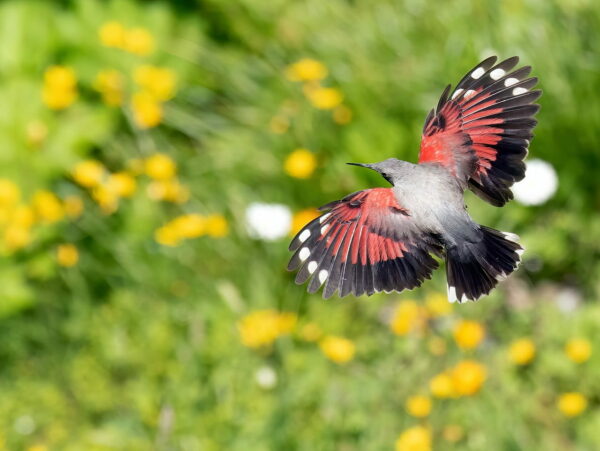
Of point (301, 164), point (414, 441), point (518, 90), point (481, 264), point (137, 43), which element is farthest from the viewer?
point (137, 43)

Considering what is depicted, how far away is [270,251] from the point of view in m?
2.68

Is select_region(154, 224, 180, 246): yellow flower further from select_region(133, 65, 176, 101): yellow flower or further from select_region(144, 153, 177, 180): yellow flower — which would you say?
select_region(133, 65, 176, 101): yellow flower

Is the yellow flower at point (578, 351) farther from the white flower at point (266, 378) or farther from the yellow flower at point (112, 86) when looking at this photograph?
the yellow flower at point (112, 86)

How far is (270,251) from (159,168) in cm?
47

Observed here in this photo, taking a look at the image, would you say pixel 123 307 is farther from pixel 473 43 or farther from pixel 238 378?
pixel 473 43

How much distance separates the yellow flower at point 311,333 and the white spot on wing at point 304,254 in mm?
1446

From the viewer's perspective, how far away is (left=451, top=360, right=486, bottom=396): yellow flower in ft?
6.82

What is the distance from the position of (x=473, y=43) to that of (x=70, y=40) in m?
1.73

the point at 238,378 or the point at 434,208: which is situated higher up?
the point at 434,208

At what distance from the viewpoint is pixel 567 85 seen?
2.53 metres

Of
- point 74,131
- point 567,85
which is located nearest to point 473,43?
point 567,85

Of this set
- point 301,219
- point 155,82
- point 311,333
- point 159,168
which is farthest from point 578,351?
point 155,82

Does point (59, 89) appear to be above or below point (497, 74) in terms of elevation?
below

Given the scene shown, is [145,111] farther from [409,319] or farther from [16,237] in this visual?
[409,319]
